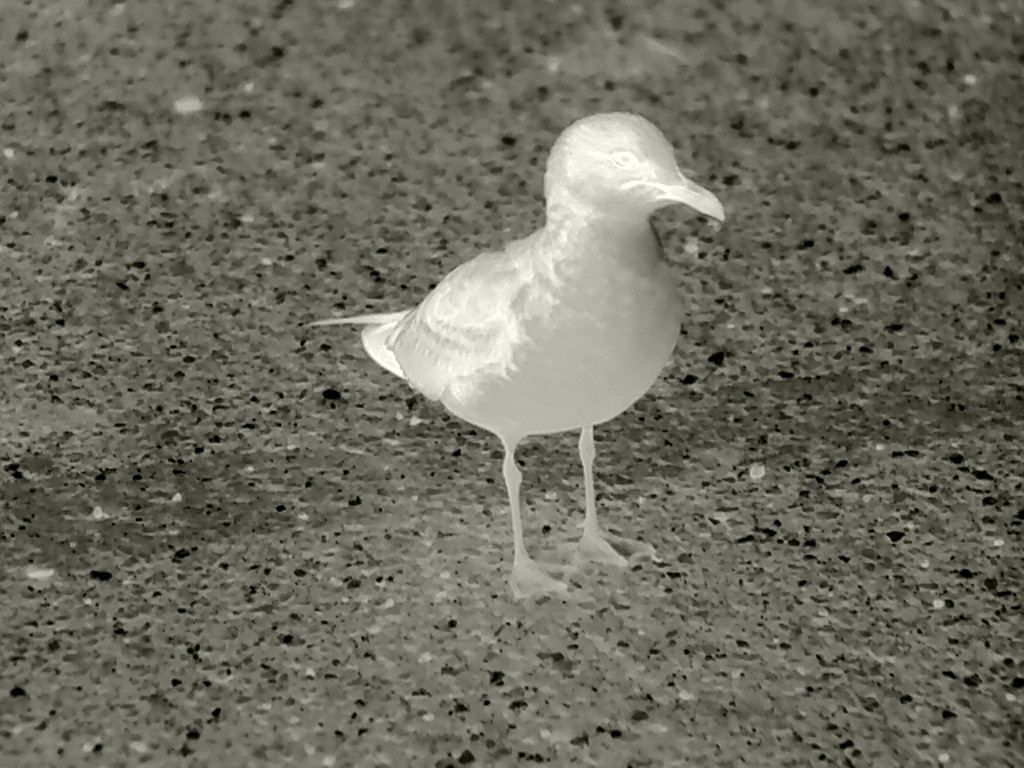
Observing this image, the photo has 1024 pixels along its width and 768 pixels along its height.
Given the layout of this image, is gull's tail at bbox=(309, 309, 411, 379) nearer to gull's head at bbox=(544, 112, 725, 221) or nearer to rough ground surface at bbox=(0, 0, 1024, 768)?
rough ground surface at bbox=(0, 0, 1024, 768)

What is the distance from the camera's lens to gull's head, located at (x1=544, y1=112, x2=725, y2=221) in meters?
0.82

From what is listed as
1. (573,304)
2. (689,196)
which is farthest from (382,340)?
(689,196)

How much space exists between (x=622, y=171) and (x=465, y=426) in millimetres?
478

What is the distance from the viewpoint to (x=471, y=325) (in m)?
0.96

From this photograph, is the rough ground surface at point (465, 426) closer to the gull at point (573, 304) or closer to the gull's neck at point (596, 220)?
the gull at point (573, 304)

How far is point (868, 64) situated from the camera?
1.65 metres

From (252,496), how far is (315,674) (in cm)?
21

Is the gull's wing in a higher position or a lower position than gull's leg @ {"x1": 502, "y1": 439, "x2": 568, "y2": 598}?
higher

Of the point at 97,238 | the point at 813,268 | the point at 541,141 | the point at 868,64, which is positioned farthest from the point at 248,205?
the point at 868,64

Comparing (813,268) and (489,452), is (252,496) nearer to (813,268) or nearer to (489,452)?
(489,452)

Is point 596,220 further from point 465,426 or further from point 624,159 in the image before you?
point 465,426

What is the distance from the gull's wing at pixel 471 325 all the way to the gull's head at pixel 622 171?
86 millimetres

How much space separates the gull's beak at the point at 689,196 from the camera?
2.66 ft

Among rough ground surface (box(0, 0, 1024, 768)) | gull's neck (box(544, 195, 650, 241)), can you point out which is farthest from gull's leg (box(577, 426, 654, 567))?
gull's neck (box(544, 195, 650, 241))
